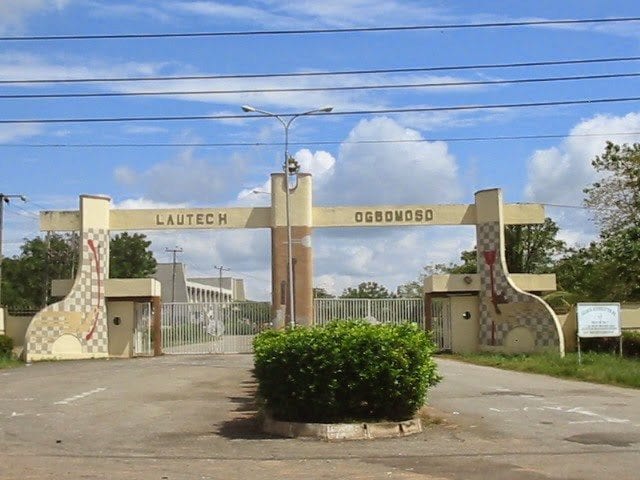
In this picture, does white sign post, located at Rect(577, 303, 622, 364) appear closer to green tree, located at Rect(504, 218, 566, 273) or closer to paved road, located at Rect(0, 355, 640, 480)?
paved road, located at Rect(0, 355, 640, 480)

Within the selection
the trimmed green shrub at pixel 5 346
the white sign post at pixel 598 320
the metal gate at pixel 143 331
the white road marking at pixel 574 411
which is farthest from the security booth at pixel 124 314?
the white road marking at pixel 574 411

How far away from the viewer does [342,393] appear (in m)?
14.7

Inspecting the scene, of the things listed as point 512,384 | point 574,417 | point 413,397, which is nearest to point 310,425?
point 413,397

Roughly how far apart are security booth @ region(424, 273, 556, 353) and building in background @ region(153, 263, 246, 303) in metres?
51.7

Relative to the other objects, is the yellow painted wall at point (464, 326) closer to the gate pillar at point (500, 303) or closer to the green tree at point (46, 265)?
the gate pillar at point (500, 303)

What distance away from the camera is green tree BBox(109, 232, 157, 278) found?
75.6 meters

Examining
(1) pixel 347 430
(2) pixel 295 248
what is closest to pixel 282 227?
(2) pixel 295 248

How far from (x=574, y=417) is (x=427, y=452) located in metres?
4.96

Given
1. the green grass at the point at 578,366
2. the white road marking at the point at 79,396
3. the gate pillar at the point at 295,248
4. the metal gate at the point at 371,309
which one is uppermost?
the gate pillar at the point at 295,248

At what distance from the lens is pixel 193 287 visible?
4166 inches

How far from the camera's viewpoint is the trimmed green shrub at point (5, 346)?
1466 inches

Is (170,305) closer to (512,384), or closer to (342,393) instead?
(512,384)

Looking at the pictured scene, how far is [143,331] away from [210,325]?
9.69 feet

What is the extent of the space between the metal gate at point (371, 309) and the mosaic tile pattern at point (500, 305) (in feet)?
9.72
